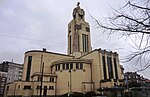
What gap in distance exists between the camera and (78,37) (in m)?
58.5

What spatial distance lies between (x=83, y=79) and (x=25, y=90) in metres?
15.1

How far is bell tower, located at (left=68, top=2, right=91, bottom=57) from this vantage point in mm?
57406

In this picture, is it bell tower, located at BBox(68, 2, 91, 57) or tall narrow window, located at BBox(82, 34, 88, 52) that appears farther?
tall narrow window, located at BBox(82, 34, 88, 52)

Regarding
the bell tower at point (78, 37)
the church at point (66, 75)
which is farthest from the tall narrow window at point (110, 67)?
the bell tower at point (78, 37)

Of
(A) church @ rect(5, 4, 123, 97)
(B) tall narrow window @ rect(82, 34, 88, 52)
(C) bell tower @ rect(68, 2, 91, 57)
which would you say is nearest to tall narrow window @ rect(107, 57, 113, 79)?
(A) church @ rect(5, 4, 123, 97)

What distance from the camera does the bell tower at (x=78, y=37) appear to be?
57406 millimetres

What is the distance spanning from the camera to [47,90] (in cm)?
3906

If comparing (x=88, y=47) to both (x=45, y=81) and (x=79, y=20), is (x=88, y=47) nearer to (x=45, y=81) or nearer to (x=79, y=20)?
(x=79, y=20)

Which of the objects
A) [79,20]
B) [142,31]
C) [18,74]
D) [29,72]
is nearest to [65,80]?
[29,72]

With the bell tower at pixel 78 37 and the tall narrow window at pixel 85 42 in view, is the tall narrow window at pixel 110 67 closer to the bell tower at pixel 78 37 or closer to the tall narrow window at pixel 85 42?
the bell tower at pixel 78 37

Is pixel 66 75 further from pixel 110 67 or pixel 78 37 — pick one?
pixel 78 37

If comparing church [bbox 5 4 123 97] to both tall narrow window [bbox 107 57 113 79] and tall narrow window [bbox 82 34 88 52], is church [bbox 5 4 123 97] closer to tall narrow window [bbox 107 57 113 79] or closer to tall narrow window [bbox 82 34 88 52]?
tall narrow window [bbox 107 57 113 79]

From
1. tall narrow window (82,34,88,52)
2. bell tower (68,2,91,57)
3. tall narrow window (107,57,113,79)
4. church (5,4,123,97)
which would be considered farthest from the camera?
tall narrow window (82,34,88,52)

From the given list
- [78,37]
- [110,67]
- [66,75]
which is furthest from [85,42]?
[66,75]
